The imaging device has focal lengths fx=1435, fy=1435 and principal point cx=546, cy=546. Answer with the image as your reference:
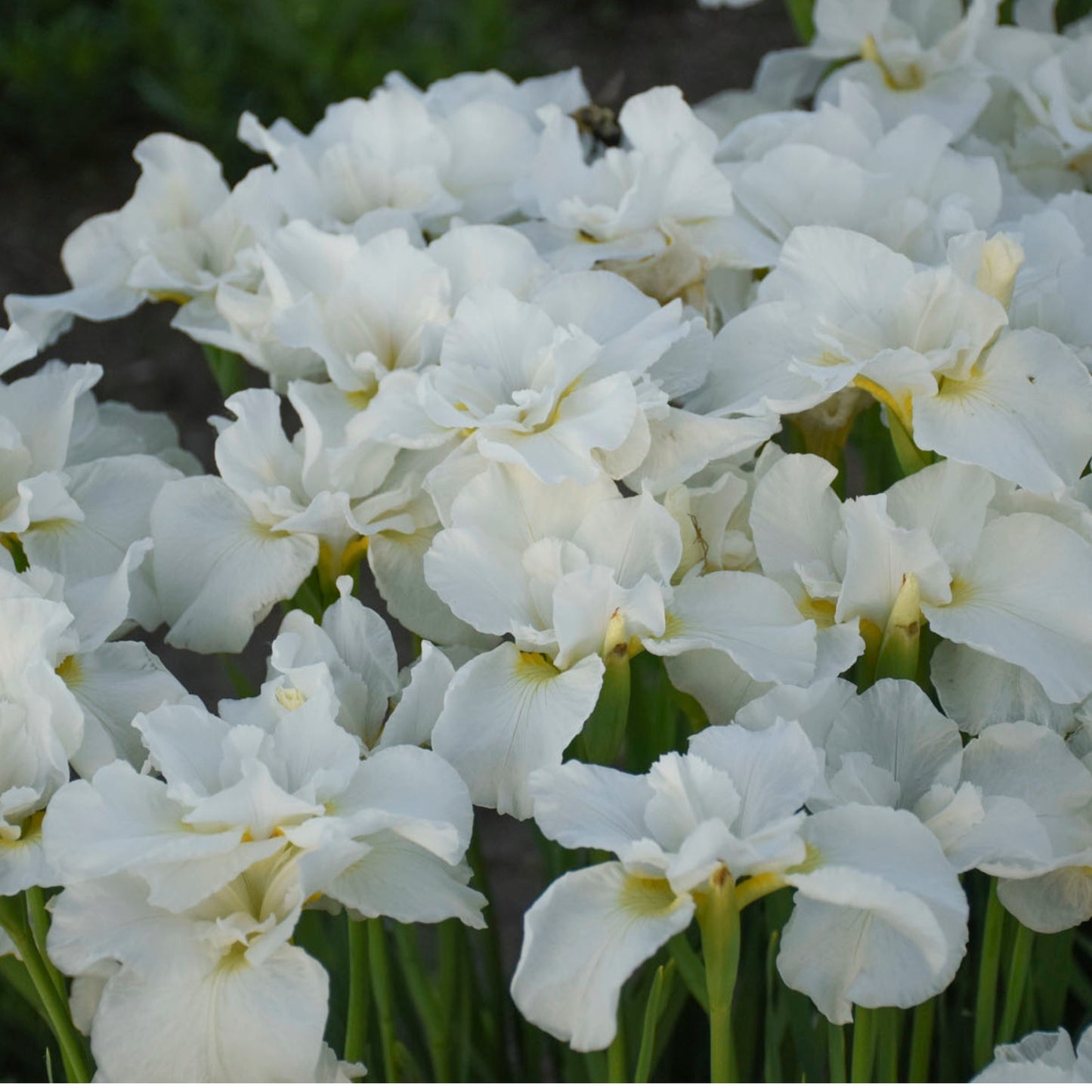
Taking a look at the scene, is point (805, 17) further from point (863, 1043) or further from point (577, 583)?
point (863, 1043)

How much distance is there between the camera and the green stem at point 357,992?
0.66 m

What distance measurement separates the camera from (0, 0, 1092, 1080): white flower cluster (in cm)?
59

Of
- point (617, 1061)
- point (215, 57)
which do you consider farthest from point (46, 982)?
point (215, 57)

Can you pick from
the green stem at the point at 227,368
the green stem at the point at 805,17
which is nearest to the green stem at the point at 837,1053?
the green stem at the point at 227,368

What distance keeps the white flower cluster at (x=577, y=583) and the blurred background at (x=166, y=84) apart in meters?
1.54

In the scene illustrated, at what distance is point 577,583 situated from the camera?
2.11 feet

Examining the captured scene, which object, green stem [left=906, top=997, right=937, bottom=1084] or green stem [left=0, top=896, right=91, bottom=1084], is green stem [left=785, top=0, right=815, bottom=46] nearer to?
green stem [left=906, top=997, right=937, bottom=1084]

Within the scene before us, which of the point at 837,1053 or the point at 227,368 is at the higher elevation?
the point at 227,368

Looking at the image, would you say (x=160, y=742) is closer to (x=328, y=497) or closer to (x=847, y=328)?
(x=328, y=497)

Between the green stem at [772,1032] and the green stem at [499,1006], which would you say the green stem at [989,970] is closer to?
the green stem at [772,1032]

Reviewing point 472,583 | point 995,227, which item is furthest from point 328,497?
point 995,227

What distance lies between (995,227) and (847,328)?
0.26 meters

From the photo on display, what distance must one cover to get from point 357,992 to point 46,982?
0.46ft

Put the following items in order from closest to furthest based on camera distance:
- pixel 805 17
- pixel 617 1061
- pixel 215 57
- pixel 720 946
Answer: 1. pixel 720 946
2. pixel 617 1061
3. pixel 805 17
4. pixel 215 57
